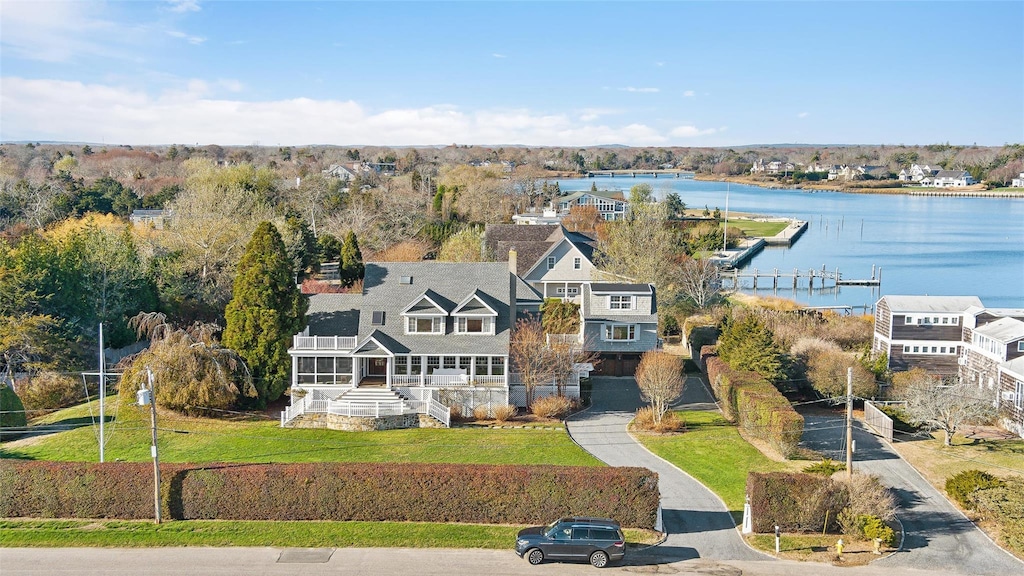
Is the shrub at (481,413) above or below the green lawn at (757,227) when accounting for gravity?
below

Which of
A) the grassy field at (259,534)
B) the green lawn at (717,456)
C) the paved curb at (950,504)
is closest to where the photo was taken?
the grassy field at (259,534)

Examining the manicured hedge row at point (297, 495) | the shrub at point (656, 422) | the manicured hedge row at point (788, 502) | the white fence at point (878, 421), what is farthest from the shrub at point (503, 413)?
the white fence at point (878, 421)

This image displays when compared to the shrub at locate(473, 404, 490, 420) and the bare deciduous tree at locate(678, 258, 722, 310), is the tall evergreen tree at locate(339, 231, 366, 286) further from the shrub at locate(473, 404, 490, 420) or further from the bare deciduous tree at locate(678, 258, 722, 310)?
the shrub at locate(473, 404, 490, 420)

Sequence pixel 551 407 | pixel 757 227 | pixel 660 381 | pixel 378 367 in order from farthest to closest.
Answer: pixel 757 227, pixel 378 367, pixel 551 407, pixel 660 381

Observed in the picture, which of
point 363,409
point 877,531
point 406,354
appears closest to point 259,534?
point 363,409

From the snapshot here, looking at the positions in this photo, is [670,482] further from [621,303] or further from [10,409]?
[10,409]

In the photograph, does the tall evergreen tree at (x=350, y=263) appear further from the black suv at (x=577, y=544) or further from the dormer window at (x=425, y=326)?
the black suv at (x=577, y=544)

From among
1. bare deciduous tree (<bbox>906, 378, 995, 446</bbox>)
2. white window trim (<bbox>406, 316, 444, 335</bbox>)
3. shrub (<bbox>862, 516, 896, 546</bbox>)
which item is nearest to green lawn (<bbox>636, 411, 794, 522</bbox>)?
→ shrub (<bbox>862, 516, 896, 546</bbox>)
